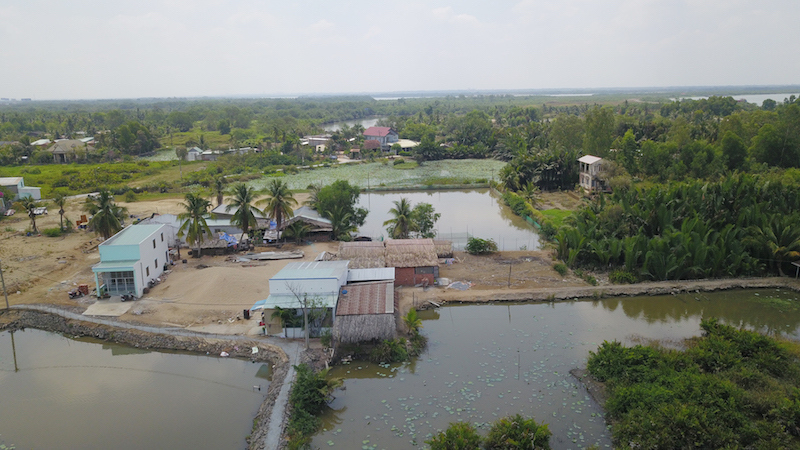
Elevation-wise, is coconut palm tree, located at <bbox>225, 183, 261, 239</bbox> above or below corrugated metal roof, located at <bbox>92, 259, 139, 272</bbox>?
above

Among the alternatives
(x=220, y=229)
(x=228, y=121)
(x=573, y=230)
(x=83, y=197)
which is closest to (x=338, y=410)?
(x=573, y=230)

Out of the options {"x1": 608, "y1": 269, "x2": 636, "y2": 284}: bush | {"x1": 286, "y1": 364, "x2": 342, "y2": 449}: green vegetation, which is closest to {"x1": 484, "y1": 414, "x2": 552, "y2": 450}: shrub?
{"x1": 286, "y1": 364, "x2": 342, "y2": 449}: green vegetation

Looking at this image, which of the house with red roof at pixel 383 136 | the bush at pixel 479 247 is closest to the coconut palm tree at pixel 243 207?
the bush at pixel 479 247

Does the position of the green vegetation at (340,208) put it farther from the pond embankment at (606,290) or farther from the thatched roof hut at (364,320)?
the thatched roof hut at (364,320)

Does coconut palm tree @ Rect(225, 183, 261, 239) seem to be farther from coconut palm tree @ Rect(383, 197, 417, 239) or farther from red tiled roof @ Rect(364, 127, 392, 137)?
red tiled roof @ Rect(364, 127, 392, 137)

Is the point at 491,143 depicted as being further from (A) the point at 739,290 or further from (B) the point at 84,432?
(B) the point at 84,432

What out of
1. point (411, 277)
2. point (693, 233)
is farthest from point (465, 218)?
point (693, 233)

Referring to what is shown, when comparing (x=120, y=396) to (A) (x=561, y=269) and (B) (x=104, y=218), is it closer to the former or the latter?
(B) (x=104, y=218)
